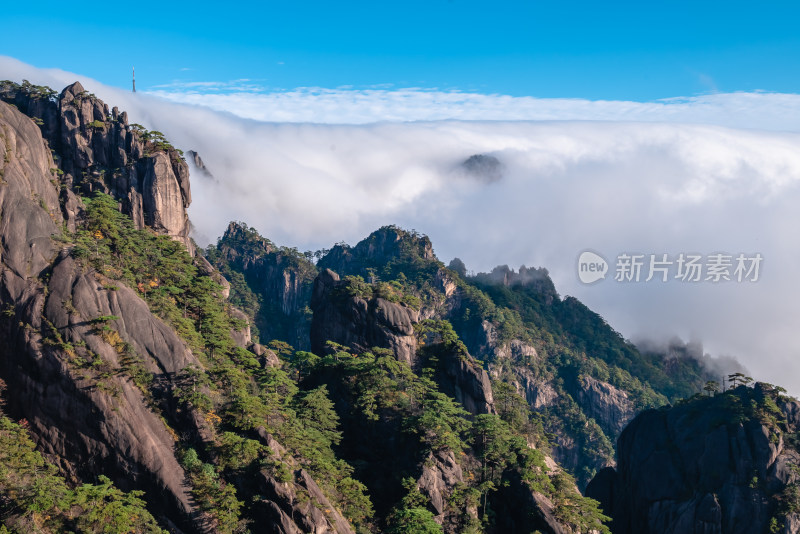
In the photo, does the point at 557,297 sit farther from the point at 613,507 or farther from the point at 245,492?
the point at 245,492

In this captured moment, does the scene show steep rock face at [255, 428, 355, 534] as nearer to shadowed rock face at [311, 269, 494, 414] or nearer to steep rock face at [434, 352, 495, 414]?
steep rock face at [434, 352, 495, 414]

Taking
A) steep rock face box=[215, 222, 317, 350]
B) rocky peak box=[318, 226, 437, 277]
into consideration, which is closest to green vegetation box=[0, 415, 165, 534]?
steep rock face box=[215, 222, 317, 350]

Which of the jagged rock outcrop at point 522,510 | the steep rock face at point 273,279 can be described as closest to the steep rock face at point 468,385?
the jagged rock outcrop at point 522,510

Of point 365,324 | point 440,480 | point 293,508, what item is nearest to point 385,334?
point 365,324

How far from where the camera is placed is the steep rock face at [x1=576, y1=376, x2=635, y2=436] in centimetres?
15625

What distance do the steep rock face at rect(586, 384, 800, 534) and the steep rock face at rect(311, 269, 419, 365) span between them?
3307cm

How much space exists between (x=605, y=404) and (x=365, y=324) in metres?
83.0

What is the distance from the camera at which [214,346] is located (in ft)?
238

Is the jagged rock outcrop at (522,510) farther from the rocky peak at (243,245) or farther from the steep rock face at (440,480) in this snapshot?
the rocky peak at (243,245)

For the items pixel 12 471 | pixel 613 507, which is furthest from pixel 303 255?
pixel 12 471

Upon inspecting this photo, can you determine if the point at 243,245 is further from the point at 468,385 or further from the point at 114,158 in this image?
the point at 468,385

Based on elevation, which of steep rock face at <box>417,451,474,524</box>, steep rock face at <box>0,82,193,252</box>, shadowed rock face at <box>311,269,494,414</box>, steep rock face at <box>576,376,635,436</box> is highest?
steep rock face at <box>0,82,193,252</box>

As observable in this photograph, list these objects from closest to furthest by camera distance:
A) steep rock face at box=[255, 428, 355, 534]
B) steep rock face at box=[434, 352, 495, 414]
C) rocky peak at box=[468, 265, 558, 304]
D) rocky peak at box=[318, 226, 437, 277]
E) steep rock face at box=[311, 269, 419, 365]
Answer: steep rock face at box=[255, 428, 355, 534]
steep rock face at box=[434, 352, 495, 414]
steep rock face at box=[311, 269, 419, 365]
rocky peak at box=[318, 226, 437, 277]
rocky peak at box=[468, 265, 558, 304]

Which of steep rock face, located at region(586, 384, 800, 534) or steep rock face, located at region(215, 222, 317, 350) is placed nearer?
steep rock face, located at region(586, 384, 800, 534)
